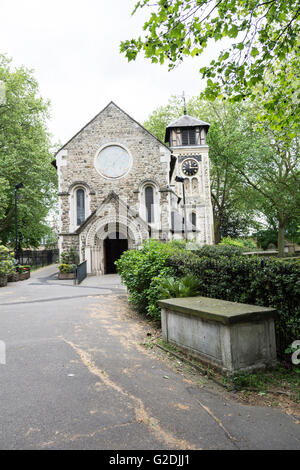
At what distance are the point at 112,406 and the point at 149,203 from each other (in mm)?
19579

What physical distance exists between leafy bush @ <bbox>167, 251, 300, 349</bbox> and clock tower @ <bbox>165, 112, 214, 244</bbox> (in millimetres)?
26725

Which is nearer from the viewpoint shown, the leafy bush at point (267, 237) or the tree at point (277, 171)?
the tree at point (277, 171)

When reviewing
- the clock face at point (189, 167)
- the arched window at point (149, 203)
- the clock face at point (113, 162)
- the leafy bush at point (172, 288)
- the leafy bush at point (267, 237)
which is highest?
the clock face at point (189, 167)

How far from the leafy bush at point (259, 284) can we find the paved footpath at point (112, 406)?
4.62 ft

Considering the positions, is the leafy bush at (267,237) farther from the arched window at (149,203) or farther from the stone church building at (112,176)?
the arched window at (149,203)

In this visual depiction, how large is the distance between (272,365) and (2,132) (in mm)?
28540

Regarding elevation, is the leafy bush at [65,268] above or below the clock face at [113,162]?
below

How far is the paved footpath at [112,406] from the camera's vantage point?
2.63 m

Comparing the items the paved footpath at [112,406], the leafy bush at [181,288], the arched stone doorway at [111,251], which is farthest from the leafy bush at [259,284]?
the arched stone doorway at [111,251]

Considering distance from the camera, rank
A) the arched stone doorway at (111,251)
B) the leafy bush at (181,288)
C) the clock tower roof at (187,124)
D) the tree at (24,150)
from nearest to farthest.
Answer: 1. the leafy bush at (181,288)
2. the arched stone doorway at (111,251)
3. the tree at (24,150)
4. the clock tower roof at (187,124)

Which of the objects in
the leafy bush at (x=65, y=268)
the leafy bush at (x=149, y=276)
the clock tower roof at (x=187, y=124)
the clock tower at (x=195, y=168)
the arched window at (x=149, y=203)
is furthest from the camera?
the clock tower roof at (x=187, y=124)
